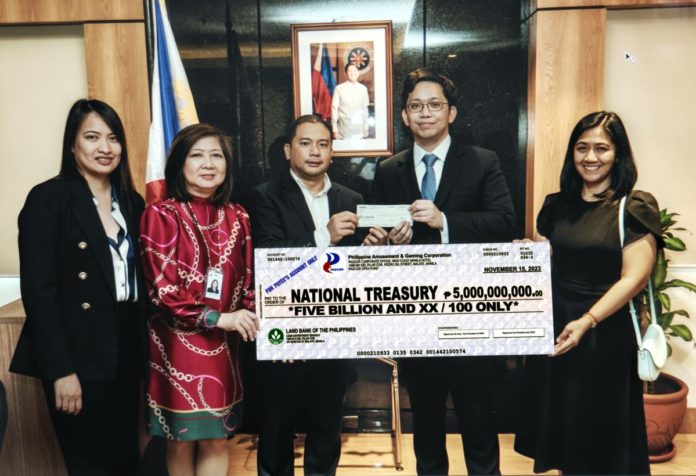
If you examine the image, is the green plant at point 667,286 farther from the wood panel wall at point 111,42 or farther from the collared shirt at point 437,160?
the wood panel wall at point 111,42

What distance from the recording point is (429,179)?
2.06 metres

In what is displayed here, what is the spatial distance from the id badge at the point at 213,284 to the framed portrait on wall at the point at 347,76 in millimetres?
670

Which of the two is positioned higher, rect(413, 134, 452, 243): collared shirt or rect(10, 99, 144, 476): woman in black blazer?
rect(413, 134, 452, 243): collared shirt

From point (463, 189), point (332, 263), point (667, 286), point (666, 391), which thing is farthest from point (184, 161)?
point (666, 391)

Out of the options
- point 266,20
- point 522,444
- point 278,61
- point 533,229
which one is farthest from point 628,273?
point 266,20

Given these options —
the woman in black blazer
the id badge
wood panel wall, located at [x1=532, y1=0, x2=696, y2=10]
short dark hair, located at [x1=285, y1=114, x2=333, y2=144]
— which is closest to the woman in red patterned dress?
the id badge

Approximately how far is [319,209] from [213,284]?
503mm

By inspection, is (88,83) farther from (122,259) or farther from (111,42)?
(122,259)

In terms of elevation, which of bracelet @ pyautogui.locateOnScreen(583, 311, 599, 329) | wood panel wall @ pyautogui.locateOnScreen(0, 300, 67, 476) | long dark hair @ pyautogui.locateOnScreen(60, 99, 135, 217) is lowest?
wood panel wall @ pyautogui.locateOnScreen(0, 300, 67, 476)

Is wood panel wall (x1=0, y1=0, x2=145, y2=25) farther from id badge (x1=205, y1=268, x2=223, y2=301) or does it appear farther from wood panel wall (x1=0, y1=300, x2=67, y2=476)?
wood panel wall (x1=0, y1=300, x2=67, y2=476)

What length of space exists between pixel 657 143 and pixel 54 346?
2437mm

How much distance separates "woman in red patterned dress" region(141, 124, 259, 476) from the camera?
6.09ft

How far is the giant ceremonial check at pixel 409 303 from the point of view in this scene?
2.01 m

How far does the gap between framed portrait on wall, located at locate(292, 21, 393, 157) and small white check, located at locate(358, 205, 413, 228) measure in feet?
0.84
